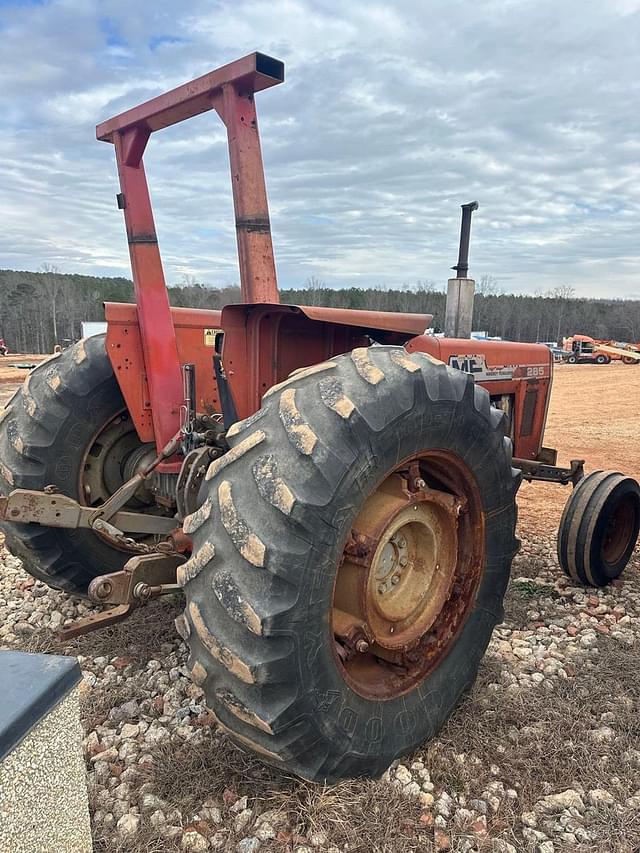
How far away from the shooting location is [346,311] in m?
2.63

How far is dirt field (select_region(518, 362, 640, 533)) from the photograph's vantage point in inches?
273

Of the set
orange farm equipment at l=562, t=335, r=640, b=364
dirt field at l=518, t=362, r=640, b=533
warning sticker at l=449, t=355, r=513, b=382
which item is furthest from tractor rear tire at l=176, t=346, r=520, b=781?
orange farm equipment at l=562, t=335, r=640, b=364

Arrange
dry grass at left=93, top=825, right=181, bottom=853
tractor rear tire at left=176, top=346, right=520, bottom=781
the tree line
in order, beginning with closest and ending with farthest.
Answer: tractor rear tire at left=176, top=346, right=520, bottom=781
dry grass at left=93, top=825, right=181, bottom=853
the tree line

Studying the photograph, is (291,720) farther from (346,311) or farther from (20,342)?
(20,342)

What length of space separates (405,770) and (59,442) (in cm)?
225

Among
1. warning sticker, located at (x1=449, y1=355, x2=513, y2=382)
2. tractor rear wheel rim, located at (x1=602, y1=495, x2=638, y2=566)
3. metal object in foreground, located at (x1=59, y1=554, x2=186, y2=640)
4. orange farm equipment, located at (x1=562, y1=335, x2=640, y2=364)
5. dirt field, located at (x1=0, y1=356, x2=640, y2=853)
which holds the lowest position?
orange farm equipment, located at (x1=562, y1=335, x2=640, y2=364)

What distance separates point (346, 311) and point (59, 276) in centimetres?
8123

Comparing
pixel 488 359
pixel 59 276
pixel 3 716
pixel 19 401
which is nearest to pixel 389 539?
pixel 3 716

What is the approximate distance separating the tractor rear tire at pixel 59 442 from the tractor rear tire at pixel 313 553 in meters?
1.53

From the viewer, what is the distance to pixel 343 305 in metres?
51.5

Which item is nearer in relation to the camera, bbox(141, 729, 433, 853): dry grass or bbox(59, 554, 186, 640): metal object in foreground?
bbox(141, 729, 433, 853): dry grass

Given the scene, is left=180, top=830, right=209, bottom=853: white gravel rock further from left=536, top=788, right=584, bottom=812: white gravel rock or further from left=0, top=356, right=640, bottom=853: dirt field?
left=536, top=788, right=584, bottom=812: white gravel rock

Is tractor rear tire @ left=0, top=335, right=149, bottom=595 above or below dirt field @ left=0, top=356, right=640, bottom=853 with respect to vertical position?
above

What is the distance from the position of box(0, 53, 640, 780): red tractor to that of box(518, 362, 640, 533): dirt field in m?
3.40
